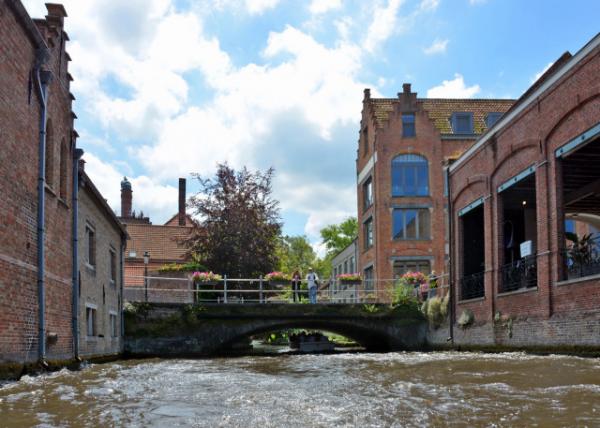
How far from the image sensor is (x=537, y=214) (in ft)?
51.8

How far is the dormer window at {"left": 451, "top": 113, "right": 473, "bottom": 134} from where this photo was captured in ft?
117

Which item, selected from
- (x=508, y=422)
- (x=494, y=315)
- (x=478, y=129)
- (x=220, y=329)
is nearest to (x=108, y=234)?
(x=220, y=329)

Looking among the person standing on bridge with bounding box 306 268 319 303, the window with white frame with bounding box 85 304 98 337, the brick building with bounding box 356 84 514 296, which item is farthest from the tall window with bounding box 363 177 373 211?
the window with white frame with bounding box 85 304 98 337

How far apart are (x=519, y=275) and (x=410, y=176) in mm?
17808

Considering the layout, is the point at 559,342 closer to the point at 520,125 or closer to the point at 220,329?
the point at 520,125

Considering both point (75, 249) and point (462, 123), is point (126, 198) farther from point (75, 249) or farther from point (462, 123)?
point (75, 249)

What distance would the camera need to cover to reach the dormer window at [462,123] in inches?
1410

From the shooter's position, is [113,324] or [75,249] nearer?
[75,249]

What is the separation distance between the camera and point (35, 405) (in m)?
6.92

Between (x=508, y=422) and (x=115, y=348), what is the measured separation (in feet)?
52.7

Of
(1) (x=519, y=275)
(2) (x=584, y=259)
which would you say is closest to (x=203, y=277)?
(1) (x=519, y=275)

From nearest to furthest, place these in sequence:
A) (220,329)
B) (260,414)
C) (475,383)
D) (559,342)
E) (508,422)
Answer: (508,422), (260,414), (475,383), (559,342), (220,329)

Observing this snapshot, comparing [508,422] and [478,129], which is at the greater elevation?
[478,129]

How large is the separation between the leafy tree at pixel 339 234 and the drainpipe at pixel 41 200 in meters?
59.9
